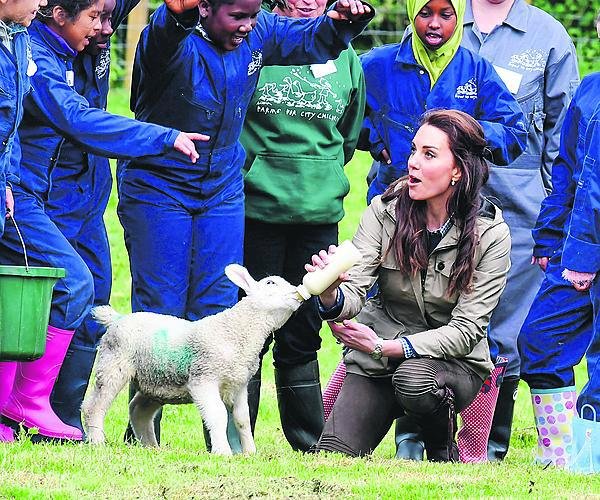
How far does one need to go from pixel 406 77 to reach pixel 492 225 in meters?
1.26

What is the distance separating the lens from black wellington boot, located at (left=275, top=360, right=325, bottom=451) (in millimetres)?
7789

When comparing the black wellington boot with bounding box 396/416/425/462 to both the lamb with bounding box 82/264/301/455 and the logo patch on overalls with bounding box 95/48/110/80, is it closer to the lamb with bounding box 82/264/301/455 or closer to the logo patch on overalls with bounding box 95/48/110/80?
the lamb with bounding box 82/264/301/455

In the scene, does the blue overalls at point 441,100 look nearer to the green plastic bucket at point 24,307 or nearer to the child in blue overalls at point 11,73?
the child in blue overalls at point 11,73

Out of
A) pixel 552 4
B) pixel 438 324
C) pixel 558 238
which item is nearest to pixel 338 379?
pixel 438 324

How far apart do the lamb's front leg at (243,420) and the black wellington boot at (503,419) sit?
2.10 metres

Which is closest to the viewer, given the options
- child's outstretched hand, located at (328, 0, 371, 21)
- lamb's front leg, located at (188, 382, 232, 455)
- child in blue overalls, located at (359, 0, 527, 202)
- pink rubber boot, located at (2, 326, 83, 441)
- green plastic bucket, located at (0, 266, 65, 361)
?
green plastic bucket, located at (0, 266, 65, 361)

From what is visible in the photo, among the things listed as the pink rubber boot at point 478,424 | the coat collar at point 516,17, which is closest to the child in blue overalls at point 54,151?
the pink rubber boot at point 478,424

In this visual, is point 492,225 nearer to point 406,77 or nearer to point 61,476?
point 406,77

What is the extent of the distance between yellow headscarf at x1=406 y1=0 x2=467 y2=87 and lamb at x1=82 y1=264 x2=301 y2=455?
6.24 ft

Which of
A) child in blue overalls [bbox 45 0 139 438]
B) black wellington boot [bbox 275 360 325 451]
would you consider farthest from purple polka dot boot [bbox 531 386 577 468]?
child in blue overalls [bbox 45 0 139 438]

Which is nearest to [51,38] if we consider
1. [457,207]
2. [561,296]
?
[457,207]

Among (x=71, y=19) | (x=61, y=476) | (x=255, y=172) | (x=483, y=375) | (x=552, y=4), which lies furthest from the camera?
(x=552, y=4)

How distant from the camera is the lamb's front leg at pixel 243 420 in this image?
6.50 m

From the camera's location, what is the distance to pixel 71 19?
651 cm
